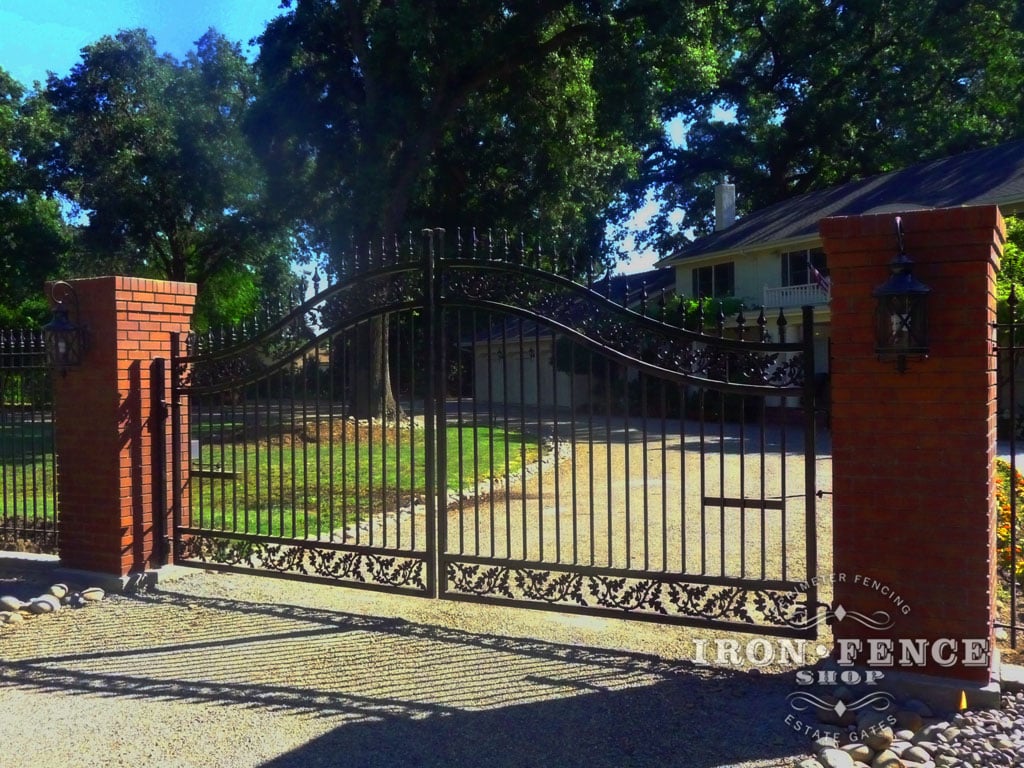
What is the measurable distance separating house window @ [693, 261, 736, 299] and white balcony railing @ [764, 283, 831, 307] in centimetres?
182

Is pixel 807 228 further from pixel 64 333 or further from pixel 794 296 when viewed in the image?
pixel 64 333

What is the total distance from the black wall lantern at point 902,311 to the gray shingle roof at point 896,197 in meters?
19.9

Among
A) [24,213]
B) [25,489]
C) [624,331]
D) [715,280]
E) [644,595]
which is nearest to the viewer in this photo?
[644,595]

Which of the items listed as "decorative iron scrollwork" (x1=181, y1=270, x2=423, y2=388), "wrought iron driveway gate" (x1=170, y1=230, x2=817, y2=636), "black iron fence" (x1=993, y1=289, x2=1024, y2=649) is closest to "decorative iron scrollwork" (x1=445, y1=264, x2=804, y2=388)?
"wrought iron driveway gate" (x1=170, y1=230, x2=817, y2=636)

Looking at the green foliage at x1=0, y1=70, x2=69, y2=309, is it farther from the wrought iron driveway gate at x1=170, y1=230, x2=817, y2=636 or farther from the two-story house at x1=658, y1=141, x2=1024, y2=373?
the wrought iron driveway gate at x1=170, y1=230, x2=817, y2=636

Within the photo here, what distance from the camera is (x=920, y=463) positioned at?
444 centimetres

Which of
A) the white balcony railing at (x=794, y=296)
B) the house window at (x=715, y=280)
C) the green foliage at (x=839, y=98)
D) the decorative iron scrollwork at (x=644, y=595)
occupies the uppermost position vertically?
the green foliage at (x=839, y=98)

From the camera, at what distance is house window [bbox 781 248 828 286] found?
26.8 metres

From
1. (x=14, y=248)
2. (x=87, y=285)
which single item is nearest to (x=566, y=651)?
(x=87, y=285)

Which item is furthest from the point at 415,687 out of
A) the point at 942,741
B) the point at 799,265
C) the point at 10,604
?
the point at 799,265

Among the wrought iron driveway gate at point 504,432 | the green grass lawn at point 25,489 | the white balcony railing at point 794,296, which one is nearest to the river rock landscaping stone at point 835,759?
the wrought iron driveway gate at point 504,432

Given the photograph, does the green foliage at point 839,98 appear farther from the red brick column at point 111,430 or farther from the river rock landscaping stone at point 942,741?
the river rock landscaping stone at point 942,741

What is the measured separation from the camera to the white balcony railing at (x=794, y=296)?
25.4 meters

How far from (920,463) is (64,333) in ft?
19.4
